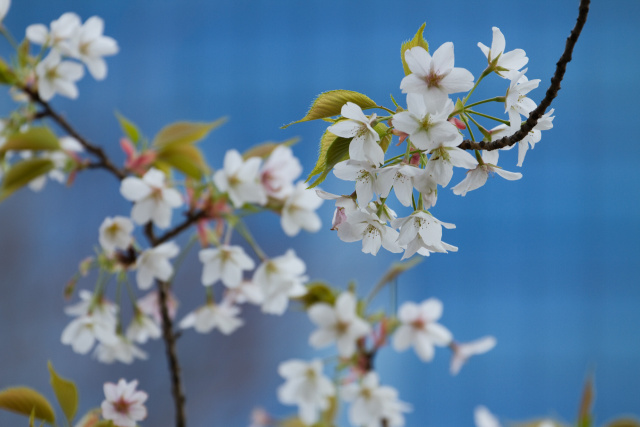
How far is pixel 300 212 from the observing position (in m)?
0.93

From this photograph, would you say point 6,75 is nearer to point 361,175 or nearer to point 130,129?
point 130,129

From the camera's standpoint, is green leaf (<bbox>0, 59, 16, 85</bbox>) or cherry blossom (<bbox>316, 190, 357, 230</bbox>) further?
green leaf (<bbox>0, 59, 16, 85</bbox>)

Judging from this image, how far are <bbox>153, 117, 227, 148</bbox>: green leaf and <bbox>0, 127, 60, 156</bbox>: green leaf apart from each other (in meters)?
0.15

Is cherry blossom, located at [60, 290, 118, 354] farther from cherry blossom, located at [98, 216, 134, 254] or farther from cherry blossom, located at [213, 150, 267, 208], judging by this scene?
cherry blossom, located at [213, 150, 267, 208]

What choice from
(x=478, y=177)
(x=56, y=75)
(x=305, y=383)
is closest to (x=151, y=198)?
(x=56, y=75)

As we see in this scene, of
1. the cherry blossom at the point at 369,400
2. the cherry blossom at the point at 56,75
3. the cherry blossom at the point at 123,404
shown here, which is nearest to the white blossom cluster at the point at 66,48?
the cherry blossom at the point at 56,75

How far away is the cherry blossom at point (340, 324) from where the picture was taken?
0.98 meters

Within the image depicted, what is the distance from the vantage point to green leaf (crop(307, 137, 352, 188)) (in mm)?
477

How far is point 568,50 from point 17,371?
9.79ft

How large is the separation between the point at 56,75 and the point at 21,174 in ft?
0.52

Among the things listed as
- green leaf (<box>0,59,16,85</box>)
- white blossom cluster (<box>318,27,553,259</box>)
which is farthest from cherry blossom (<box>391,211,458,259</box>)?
green leaf (<box>0,59,16,85</box>)

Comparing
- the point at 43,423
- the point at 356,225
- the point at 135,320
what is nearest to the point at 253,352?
the point at 135,320

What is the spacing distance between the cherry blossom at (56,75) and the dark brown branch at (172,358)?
0.33 m

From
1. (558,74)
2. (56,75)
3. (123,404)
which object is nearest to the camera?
(558,74)
